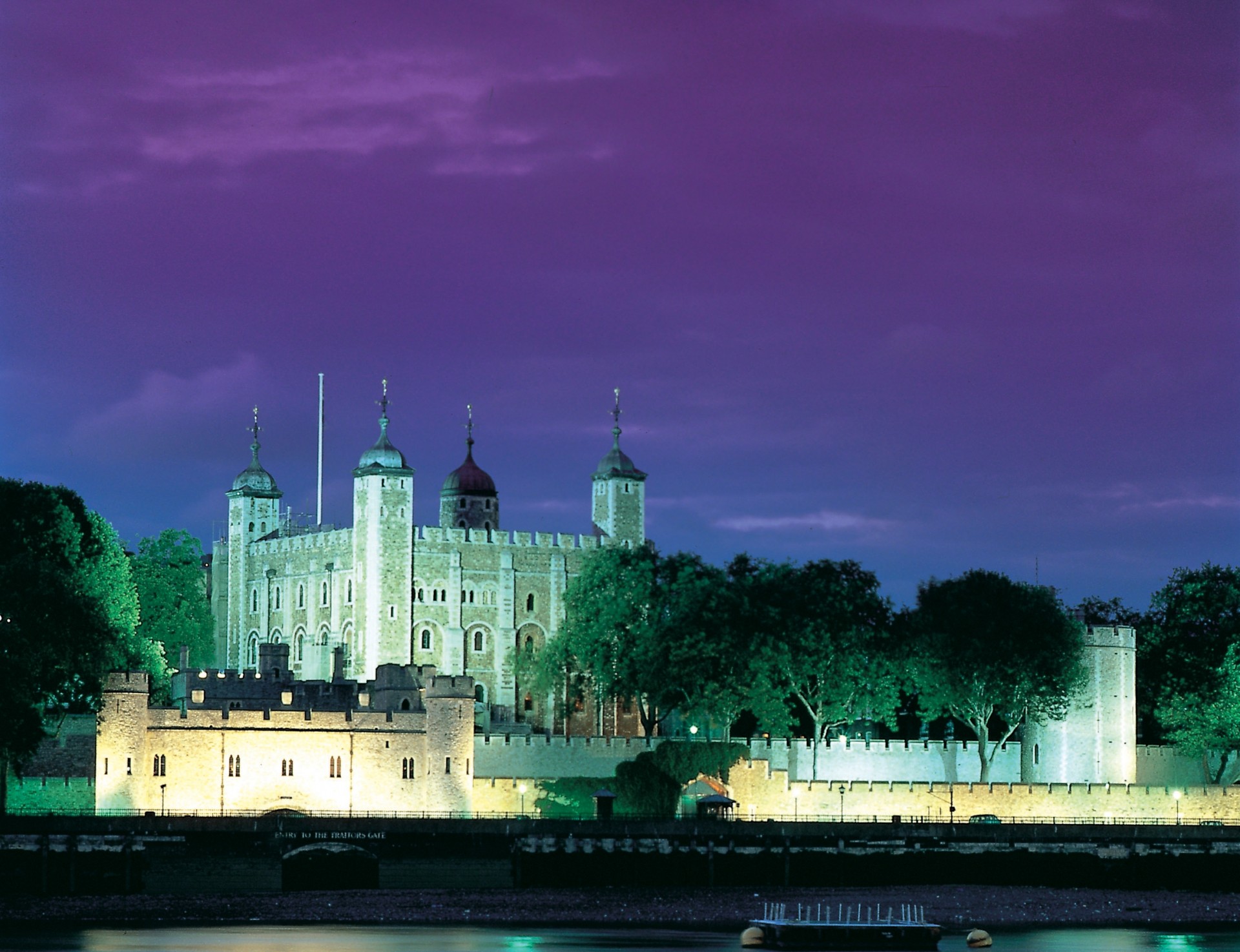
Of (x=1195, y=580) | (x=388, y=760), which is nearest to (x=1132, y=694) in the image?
(x=1195, y=580)

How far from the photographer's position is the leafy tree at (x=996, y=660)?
90.3 meters

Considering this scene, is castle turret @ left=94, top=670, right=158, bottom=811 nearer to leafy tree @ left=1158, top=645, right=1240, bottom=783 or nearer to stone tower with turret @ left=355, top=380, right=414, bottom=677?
stone tower with turret @ left=355, top=380, right=414, bottom=677

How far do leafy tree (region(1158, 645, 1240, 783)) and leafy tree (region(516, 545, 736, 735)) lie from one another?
1634 centimetres

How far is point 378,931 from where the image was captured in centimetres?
5912

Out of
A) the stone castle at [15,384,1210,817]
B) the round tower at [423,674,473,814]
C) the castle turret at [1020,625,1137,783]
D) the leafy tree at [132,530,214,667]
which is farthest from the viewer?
the leafy tree at [132,530,214,667]

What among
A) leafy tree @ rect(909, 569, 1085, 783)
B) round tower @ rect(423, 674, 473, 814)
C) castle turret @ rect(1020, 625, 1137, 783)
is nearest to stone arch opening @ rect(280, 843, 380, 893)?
round tower @ rect(423, 674, 473, 814)

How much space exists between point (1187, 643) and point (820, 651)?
18157 millimetres

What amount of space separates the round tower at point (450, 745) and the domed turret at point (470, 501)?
36.0 metres

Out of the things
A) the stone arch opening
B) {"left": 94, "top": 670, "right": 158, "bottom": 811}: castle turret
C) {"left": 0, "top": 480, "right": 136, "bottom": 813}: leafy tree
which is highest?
{"left": 0, "top": 480, "right": 136, "bottom": 813}: leafy tree

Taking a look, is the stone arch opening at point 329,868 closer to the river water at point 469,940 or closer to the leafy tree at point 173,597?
the river water at point 469,940

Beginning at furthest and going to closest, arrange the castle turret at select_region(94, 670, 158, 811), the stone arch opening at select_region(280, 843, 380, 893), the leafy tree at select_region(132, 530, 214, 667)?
the leafy tree at select_region(132, 530, 214, 667), the castle turret at select_region(94, 670, 158, 811), the stone arch opening at select_region(280, 843, 380, 893)

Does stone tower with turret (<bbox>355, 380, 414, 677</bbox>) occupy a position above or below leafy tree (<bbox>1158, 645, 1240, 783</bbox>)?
above

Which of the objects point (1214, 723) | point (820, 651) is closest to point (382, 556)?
point (820, 651)

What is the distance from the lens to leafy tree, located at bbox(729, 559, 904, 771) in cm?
8975
